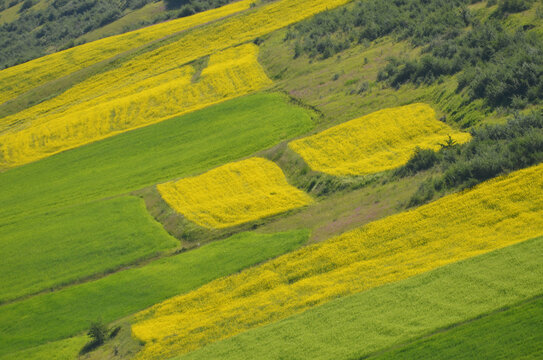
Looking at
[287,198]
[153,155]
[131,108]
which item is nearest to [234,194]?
[287,198]

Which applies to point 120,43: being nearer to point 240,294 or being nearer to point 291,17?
point 291,17

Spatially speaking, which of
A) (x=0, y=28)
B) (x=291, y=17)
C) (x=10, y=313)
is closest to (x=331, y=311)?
(x=10, y=313)

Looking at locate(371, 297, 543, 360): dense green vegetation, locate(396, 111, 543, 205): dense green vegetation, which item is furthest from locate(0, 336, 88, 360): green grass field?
locate(396, 111, 543, 205): dense green vegetation

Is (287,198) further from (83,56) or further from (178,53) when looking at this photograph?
(83,56)

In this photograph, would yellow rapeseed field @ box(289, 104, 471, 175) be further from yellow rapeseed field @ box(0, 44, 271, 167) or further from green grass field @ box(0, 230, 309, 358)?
yellow rapeseed field @ box(0, 44, 271, 167)

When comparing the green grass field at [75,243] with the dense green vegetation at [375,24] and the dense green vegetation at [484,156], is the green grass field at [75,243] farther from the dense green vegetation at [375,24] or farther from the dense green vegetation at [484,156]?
the dense green vegetation at [375,24]
